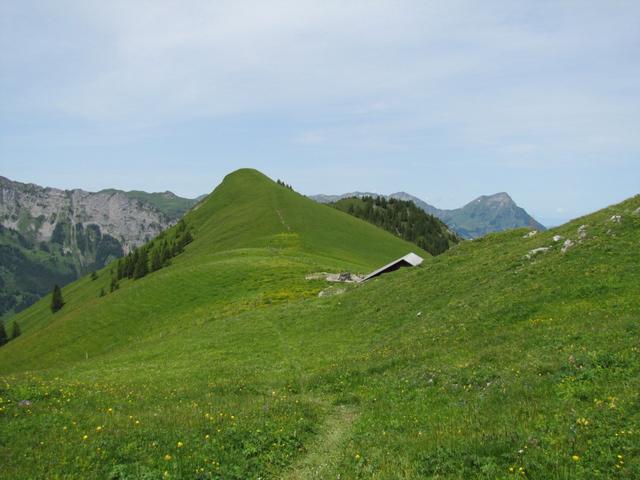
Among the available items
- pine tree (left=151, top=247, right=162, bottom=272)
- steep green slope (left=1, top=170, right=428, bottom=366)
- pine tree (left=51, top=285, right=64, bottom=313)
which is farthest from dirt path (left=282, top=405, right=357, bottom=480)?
pine tree (left=51, top=285, right=64, bottom=313)

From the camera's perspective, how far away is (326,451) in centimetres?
1228

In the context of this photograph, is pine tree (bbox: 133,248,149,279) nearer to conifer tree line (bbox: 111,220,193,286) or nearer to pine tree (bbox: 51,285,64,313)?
conifer tree line (bbox: 111,220,193,286)

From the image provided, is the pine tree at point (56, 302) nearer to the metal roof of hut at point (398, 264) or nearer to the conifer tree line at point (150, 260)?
the conifer tree line at point (150, 260)

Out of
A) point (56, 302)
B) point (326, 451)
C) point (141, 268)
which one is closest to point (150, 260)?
point (141, 268)

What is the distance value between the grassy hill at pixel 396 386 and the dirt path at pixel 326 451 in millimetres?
68

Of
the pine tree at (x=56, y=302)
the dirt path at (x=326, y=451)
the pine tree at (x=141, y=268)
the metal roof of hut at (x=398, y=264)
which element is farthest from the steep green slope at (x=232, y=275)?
the pine tree at (x=56, y=302)

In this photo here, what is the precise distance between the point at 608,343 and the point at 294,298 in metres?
37.5

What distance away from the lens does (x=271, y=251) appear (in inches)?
3250

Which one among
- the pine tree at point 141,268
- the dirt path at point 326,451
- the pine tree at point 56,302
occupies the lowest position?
the pine tree at point 56,302

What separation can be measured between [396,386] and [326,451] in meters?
5.61

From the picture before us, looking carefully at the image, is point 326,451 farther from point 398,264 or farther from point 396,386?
point 398,264

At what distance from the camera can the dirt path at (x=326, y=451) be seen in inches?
430

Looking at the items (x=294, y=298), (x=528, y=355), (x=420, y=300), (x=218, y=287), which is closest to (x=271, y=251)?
(x=218, y=287)

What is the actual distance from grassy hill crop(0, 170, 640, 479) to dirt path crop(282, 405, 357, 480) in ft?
0.22
